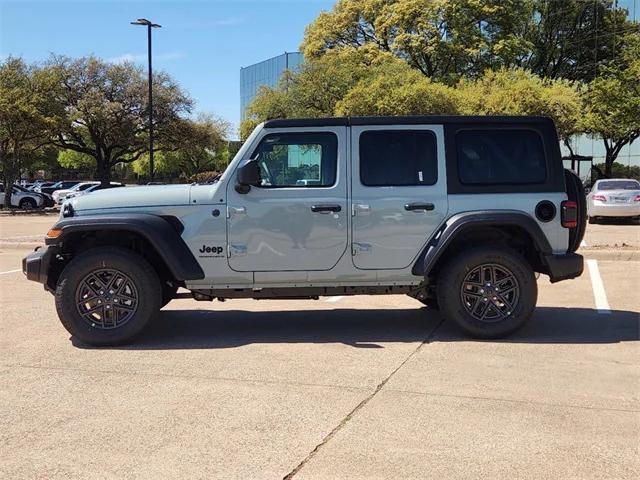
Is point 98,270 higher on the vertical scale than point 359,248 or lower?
lower

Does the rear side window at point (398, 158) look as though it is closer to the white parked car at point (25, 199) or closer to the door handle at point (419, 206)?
the door handle at point (419, 206)

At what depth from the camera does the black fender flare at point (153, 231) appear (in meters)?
5.88

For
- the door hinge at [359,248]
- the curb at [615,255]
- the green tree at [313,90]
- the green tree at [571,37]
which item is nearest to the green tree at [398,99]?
the green tree at [313,90]

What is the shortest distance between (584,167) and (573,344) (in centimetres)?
4380

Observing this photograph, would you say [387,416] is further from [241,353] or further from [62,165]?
[62,165]

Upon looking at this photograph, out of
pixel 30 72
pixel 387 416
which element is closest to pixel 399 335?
pixel 387 416

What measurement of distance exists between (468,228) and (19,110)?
2906cm

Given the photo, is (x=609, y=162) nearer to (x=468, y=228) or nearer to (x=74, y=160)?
(x=468, y=228)

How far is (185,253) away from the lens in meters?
6.02

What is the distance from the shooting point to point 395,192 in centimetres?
616

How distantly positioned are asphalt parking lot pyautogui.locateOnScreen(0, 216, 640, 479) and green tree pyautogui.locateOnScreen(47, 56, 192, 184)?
98.2 ft

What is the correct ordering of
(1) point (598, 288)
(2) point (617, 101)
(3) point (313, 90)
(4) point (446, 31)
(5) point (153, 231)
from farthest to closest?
1. (4) point (446, 31)
2. (3) point (313, 90)
3. (2) point (617, 101)
4. (1) point (598, 288)
5. (5) point (153, 231)

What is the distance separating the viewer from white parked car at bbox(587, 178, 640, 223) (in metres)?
18.8

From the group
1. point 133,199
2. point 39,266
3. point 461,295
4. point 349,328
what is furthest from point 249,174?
point 461,295
